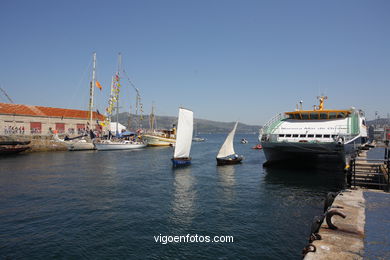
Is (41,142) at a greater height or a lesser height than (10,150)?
greater

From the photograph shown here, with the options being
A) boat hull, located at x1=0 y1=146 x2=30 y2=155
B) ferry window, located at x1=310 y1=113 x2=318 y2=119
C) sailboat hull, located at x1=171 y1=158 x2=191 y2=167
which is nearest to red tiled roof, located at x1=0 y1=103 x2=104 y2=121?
boat hull, located at x1=0 y1=146 x2=30 y2=155

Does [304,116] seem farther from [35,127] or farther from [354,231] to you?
[35,127]

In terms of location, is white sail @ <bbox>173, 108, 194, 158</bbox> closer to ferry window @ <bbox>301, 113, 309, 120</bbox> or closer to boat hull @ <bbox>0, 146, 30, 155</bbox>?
ferry window @ <bbox>301, 113, 309, 120</bbox>

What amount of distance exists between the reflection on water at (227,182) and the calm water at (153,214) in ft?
0.41

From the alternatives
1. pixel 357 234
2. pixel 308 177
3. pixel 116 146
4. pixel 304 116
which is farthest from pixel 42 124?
pixel 357 234

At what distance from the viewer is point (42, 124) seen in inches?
3351

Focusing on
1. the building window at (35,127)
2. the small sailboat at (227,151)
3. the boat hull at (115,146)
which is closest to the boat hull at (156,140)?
the boat hull at (115,146)

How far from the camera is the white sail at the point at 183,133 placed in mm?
45653

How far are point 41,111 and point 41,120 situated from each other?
5.80 m

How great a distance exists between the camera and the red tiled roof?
78988 mm

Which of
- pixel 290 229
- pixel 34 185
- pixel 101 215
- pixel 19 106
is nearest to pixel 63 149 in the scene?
pixel 19 106

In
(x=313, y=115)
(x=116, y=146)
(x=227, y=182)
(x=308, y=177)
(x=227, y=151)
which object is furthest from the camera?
(x=116, y=146)

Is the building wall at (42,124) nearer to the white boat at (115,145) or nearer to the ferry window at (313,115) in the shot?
the white boat at (115,145)

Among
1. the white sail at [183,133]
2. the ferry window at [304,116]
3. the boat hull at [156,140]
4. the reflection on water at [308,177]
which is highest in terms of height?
the ferry window at [304,116]
